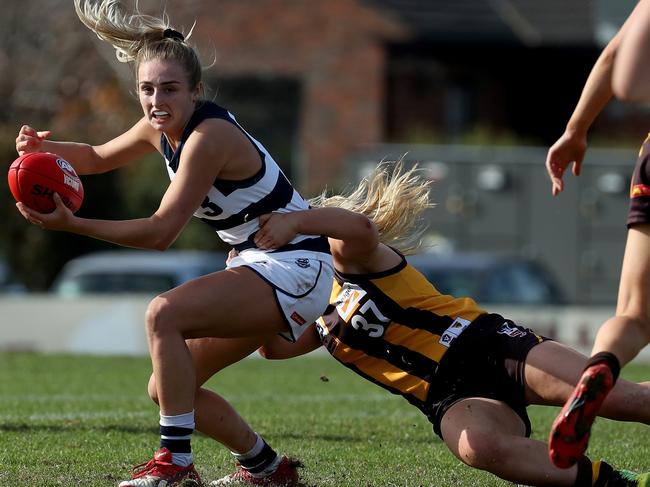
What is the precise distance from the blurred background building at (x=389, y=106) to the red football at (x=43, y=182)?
1645cm

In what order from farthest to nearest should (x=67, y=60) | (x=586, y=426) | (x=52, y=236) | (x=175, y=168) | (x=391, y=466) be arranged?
(x=67, y=60) < (x=52, y=236) < (x=391, y=466) < (x=175, y=168) < (x=586, y=426)

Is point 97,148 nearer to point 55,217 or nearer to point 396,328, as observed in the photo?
point 55,217

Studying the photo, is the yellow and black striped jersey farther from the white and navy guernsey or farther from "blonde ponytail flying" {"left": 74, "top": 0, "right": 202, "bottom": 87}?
"blonde ponytail flying" {"left": 74, "top": 0, "right": 202, "bottom": 87}

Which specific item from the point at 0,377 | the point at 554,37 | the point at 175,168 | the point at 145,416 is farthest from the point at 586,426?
the point at 554,37

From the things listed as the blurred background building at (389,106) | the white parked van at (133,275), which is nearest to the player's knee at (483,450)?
the white parked van at (133,275)

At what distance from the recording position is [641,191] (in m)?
4.43

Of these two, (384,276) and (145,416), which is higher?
(384,276)

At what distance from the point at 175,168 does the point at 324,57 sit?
22380mm

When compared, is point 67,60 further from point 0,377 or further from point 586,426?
point 586,426

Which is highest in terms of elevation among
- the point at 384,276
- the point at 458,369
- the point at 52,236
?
the point at 384,276

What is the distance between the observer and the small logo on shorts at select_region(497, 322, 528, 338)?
5.09 m

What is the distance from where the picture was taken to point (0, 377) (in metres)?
10.5

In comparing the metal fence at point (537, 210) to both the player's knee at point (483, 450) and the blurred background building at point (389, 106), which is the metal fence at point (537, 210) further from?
the player's knee at point (483, 450)

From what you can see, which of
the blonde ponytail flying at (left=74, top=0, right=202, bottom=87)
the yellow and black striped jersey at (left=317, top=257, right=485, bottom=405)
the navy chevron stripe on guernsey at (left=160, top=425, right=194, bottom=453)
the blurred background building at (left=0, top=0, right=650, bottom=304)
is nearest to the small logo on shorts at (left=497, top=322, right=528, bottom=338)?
the yellow and black striped jersey at (left=317, top=257, right=485, bottom=405)
